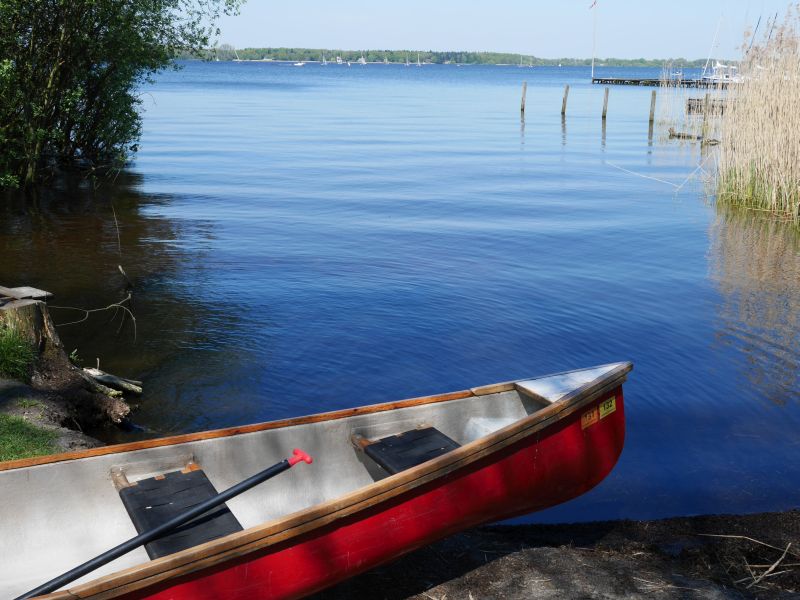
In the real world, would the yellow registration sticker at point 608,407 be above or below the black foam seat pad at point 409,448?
above

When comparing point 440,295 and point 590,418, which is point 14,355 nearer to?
point 590,418

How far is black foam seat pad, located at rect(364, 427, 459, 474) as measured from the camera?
538 cm

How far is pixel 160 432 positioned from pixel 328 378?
205cm

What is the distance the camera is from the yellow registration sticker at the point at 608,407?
224 inches

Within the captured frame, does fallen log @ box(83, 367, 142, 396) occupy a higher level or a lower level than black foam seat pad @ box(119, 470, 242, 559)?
lower

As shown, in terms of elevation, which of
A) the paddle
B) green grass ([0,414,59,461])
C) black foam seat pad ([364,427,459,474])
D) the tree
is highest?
the tree

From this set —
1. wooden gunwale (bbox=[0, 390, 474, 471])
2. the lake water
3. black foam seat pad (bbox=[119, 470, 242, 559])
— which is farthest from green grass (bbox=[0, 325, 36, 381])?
black foam seat pad (bbox=[119, 470, 242, 559])

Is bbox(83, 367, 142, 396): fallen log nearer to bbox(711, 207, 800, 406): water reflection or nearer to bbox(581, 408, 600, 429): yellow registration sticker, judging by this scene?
bbox(581, 408, 600, 429): yellow registration sticker

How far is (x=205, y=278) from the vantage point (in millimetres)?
12672

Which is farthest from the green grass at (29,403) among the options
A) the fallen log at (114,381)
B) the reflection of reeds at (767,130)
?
the reflection of reeds at (767,130)

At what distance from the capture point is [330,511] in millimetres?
4281

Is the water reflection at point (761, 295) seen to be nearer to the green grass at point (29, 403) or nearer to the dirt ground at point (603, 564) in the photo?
the dirt ground at point (603, 564)

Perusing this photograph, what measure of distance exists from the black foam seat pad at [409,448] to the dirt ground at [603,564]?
2.16 ft

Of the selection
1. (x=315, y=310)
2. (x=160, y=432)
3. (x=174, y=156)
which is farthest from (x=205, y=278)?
(x=174, y=156)
